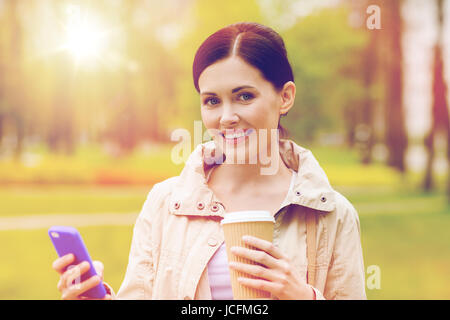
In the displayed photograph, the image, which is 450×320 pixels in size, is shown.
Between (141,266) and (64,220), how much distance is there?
9761mm

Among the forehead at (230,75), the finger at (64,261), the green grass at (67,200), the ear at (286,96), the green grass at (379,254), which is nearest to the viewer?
the finger at (64,261)

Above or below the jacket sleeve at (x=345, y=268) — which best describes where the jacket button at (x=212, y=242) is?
above

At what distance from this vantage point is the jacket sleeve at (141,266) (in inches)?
69.0

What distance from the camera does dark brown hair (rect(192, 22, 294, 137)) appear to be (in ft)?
5.61

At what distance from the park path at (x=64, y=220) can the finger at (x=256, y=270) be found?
940 cm

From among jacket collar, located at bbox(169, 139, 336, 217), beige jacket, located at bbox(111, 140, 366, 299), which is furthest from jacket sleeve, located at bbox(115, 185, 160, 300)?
jacket collar, located at bbox(169, 139, 336, 217)

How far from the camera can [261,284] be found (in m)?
1.40

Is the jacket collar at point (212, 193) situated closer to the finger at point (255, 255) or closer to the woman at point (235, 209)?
the woman at point (235, 209)

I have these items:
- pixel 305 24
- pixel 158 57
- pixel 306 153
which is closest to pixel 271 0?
pixel 305 24

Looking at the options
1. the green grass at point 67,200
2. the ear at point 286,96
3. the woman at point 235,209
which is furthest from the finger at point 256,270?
the green grass at point 67,200

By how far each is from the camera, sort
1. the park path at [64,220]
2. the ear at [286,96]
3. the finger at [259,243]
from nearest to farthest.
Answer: the finger at [259,243]
the ear at [286,96]
the park path at [64,220]

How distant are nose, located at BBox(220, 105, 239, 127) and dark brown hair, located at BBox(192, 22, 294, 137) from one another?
17 cm

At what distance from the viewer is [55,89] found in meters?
11.2
